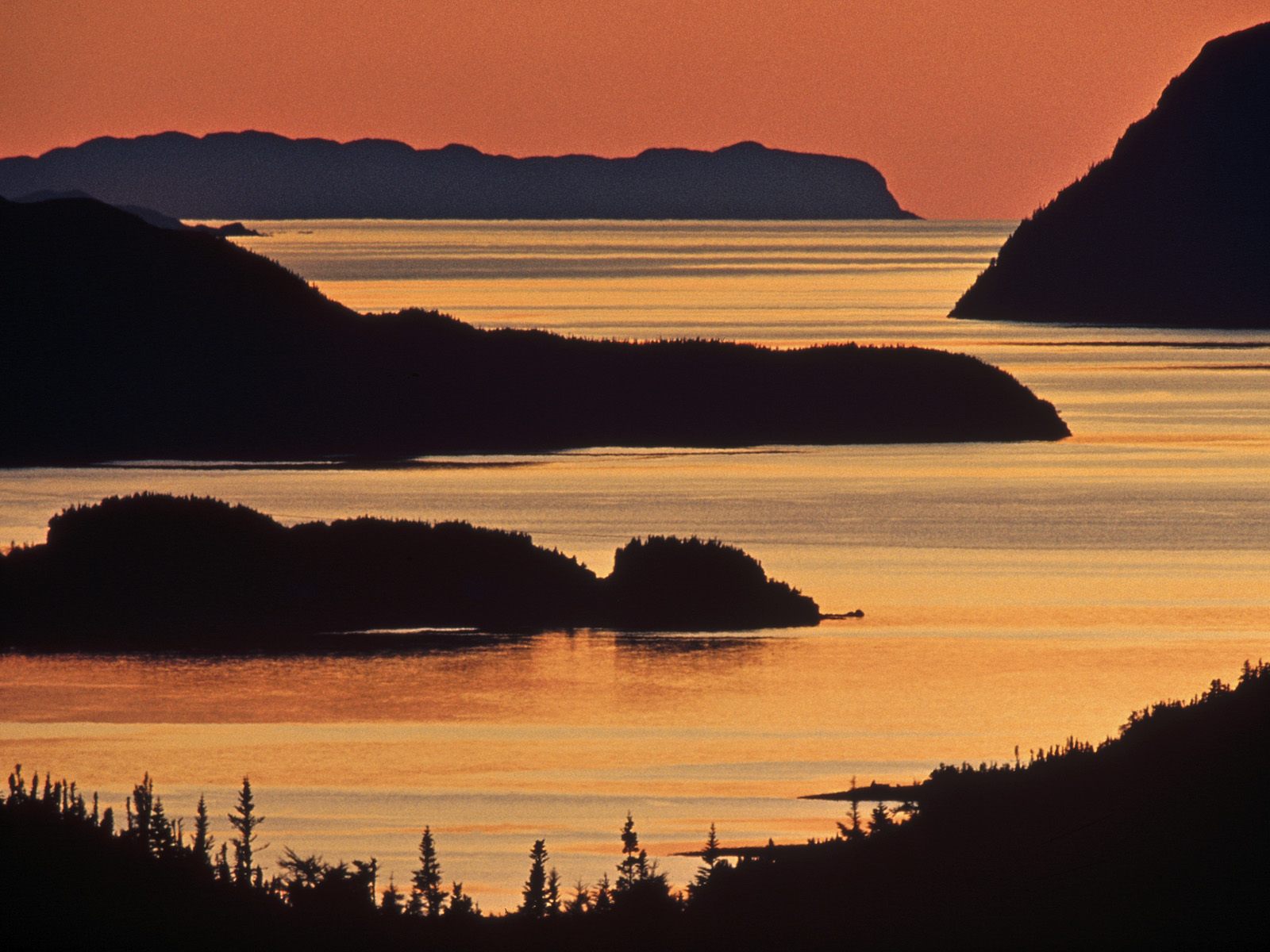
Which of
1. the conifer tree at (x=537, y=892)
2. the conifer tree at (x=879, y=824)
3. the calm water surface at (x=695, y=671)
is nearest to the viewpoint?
the conifer tree at (x=537, y=892)

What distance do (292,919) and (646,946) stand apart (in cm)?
179

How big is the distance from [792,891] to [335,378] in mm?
55601

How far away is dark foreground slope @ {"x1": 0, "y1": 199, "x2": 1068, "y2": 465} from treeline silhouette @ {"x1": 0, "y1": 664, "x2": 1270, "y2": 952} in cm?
4874

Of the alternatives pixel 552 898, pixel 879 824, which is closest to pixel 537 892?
pixel 552 898

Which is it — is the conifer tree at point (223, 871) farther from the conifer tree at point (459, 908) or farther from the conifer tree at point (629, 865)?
the conifer tree at point (629, 865)

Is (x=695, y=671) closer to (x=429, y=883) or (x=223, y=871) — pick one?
(x=223, y=871)

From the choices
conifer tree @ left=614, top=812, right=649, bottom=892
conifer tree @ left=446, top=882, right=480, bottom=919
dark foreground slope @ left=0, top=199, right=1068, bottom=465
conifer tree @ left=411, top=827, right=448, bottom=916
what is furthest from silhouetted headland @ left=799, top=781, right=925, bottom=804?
dark foreground slope @ left=0, top=199, right=1068, bottom=465

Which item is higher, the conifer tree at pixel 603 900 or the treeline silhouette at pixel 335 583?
the treeline silhouette at pixel 335 583

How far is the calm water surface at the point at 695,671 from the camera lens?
18484 millimetres

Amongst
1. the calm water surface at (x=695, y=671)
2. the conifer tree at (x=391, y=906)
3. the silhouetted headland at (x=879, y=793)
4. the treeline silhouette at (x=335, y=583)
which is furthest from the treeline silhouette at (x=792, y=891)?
the treeline silhouette at (x=335, y=583)

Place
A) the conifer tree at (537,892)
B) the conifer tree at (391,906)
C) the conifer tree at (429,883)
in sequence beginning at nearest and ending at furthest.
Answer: the conifer tree at (537,892) → the conifer tree at (429,883) → the conifer tree at (391,906)

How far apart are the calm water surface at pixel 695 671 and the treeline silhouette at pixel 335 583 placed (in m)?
1.21

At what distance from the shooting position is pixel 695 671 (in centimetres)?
2661

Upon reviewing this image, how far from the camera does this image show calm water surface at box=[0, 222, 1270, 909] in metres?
18.5
